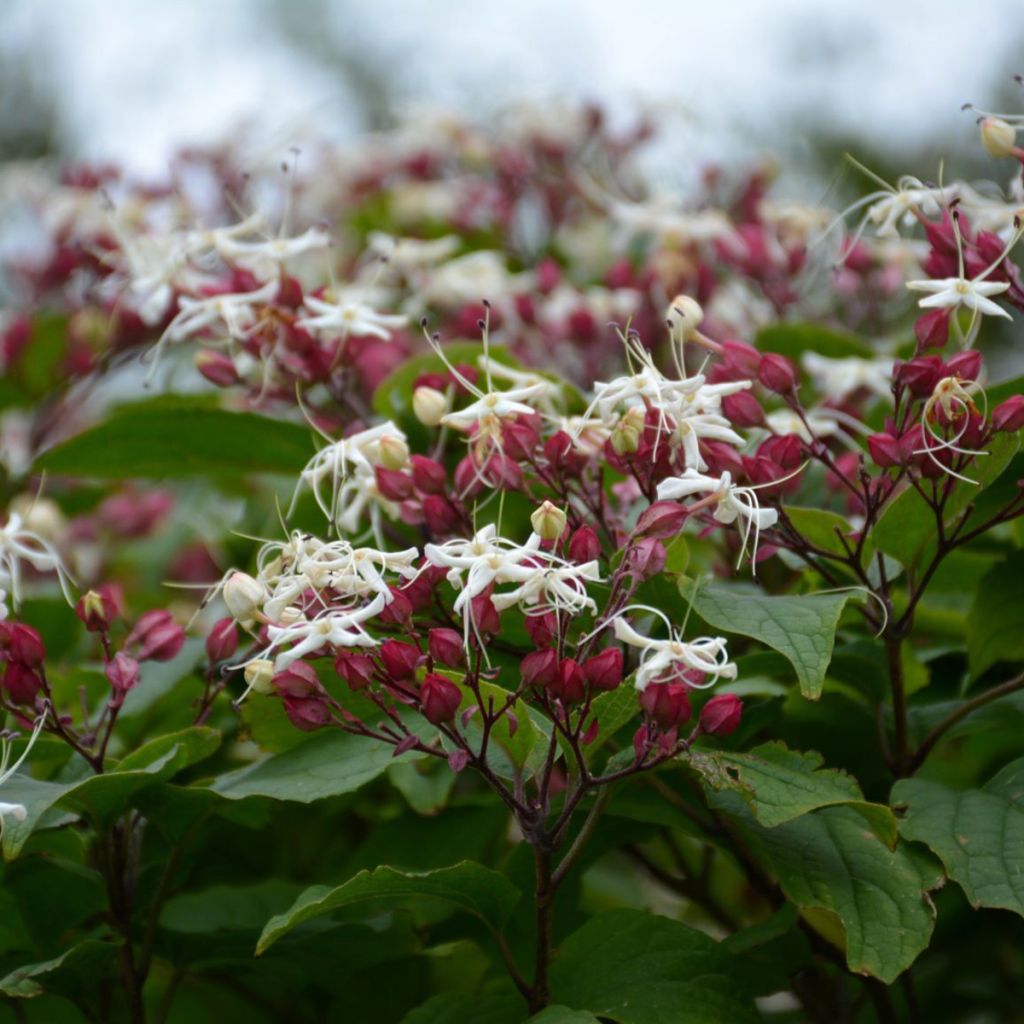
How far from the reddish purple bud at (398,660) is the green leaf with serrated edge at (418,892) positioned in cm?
12

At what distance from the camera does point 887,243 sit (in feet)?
6.44

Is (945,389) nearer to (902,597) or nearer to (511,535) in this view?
(902,597)

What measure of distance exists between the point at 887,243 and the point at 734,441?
109 cm

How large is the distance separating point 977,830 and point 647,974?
248mm

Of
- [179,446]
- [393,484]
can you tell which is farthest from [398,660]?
[179,446]

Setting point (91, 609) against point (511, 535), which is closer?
point (91, 609)

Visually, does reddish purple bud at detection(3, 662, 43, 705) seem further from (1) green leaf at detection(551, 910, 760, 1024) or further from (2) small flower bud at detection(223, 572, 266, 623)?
(1) green leaf at detection(551, 910, 760, 1024)

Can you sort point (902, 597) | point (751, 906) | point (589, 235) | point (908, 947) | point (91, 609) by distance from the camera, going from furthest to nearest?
point (589, 235), point (751, 906), point (902, 597), point (91, 609), point (908, 947)

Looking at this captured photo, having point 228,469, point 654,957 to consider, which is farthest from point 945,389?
point 228,469

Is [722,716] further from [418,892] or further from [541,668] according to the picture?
[418,892]

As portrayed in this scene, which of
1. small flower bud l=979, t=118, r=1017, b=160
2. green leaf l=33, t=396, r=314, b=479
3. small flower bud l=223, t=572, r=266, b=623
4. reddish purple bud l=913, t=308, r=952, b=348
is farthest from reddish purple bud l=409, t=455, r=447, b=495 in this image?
small flower bud l=979, t=118, r=1017, b=160

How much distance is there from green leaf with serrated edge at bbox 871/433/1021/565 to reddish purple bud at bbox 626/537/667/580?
19 cm

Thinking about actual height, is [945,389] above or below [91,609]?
above

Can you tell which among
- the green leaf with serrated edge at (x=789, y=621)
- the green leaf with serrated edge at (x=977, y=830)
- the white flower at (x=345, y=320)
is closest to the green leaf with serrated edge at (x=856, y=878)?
the green leaf with serrated edge at (x=977, y=830)
